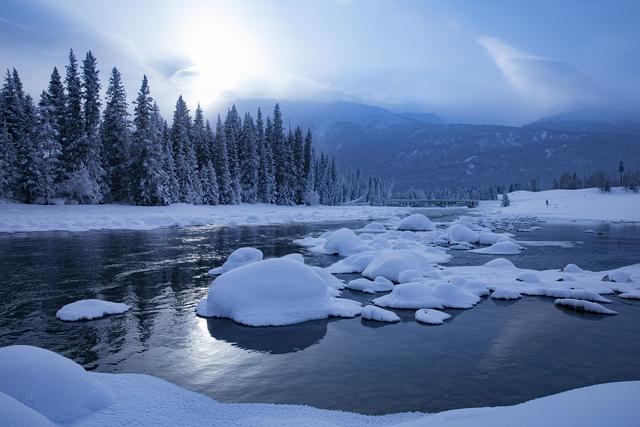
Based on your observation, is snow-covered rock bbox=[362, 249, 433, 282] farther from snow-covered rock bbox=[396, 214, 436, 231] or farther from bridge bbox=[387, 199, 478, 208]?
bridge bbox=[387, 199, 478, 208]

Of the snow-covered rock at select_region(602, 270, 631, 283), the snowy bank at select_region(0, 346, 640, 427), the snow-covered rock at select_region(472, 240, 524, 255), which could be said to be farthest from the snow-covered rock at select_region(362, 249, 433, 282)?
the snowy bank at select_region(0, 346, 640, 427)

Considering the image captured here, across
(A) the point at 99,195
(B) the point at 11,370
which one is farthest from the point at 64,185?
(B) the point at 11,370

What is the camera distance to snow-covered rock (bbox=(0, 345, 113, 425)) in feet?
18.4

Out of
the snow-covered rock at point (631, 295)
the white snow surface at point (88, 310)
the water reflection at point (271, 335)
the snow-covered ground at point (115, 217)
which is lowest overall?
the snow-covered rock at point (631, 295)

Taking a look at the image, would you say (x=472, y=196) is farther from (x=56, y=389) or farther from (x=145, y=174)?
(x=56, y=389)

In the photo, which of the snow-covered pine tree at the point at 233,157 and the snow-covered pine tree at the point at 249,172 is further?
the snow-covered pine tree at the point at 249,172

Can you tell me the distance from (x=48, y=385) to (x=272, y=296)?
692cm

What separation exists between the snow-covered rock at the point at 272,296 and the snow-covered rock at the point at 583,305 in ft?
22.7

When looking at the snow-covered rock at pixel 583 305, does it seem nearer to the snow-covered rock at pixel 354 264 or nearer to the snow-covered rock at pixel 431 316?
the snow-covered rock at pixel 431 316

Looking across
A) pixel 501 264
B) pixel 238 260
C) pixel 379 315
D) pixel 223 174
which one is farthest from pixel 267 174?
pixel 379 315

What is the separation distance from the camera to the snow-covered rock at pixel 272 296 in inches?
472

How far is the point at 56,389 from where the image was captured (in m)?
5.89

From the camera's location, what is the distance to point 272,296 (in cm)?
1231

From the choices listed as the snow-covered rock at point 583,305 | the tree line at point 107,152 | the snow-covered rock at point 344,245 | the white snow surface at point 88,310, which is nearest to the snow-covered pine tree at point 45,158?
the tree line at point 107,152
